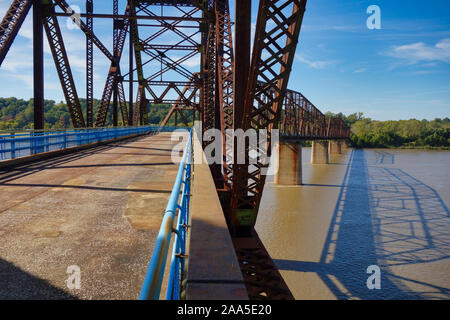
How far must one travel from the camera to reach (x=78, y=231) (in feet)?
17.3

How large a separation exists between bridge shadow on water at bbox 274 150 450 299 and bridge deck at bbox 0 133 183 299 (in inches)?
485

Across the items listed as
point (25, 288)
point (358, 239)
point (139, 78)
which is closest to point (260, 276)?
point (25, 288)

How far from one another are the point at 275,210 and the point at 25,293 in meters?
29.8

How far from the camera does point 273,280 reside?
8633 millimetres

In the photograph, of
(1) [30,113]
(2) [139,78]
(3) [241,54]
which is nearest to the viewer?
(3) [241,54]

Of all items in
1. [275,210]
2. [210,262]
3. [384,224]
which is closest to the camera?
[210,262]

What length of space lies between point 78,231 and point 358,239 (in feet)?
72.4

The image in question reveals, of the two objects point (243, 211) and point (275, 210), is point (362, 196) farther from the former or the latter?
point (243, 211)

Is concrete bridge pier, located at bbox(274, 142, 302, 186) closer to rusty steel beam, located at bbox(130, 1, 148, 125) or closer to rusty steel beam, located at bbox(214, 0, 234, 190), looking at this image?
rusty steel beam, located at bbox(130, 1, 148, 125)

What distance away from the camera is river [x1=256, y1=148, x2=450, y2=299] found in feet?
56.2

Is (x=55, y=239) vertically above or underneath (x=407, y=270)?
above
